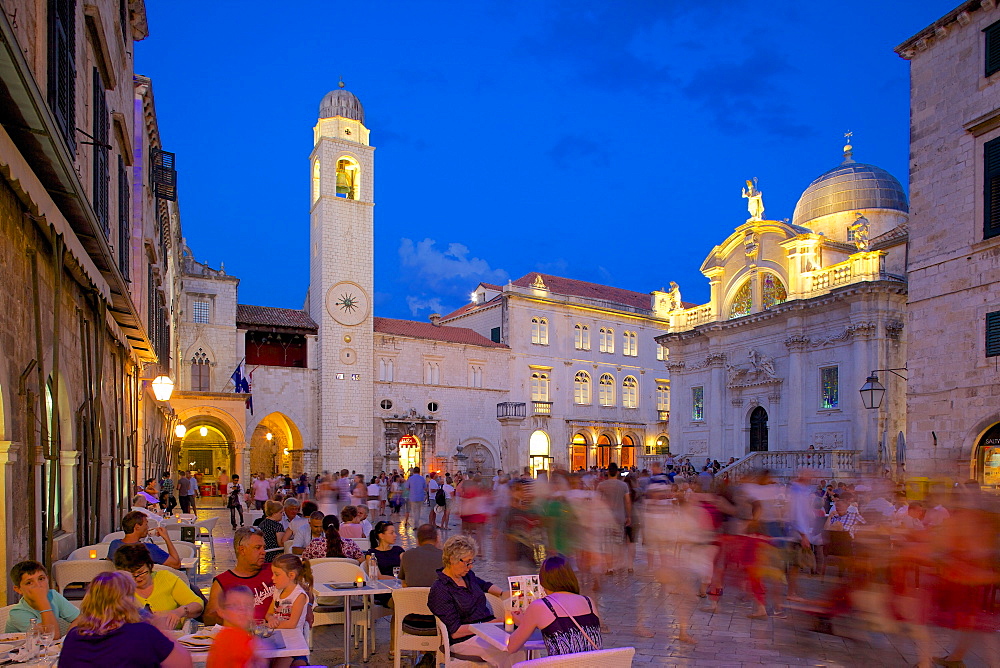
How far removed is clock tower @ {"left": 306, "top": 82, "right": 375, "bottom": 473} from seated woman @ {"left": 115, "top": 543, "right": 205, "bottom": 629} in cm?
2983

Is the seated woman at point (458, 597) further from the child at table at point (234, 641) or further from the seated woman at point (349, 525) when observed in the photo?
the seated woman at point (349, 525)

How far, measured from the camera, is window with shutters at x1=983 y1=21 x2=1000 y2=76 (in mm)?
14938

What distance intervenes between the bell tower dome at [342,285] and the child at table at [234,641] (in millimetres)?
31590

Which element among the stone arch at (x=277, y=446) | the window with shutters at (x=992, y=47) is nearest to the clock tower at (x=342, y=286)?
the stone arch at (x=277, y=446)

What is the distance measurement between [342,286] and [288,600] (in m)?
31.4

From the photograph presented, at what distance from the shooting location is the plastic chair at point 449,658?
5.38 meters

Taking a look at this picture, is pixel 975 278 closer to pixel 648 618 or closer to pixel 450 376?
pixel 648 618

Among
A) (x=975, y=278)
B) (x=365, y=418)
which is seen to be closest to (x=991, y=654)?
(x=975, y=278)

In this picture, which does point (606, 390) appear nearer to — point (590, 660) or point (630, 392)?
point (630, 392)

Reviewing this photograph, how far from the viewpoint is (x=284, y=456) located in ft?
122

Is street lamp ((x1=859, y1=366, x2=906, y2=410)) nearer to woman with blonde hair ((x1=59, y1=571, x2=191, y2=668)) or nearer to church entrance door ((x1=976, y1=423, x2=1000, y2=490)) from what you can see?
church entrance door ((x1=976, y1=423, x2=1000, y2=490))

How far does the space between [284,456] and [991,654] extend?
34.4 metres

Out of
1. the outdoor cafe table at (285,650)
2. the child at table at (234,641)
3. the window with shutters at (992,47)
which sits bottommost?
the outdoor cafe table at (285,650)

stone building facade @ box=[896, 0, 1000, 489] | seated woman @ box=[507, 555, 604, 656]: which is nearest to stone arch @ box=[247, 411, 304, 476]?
stone building facade @ box=[896, 0, 1000, 489]
